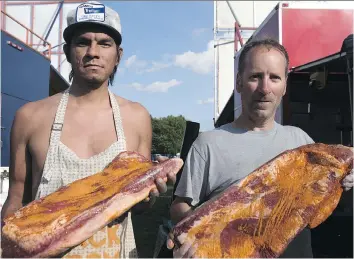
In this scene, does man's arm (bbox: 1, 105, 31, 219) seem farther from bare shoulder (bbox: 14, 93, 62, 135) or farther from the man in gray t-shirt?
the man in gray t-shirt

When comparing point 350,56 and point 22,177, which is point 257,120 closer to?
point 22,177

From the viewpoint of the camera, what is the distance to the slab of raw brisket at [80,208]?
1.79 meters

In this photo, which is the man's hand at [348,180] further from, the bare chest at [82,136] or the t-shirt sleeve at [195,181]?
the bare chest at [82,136]

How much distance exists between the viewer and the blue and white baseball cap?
218 centimetres

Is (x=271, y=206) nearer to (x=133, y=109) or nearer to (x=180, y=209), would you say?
(x=180, y=209)

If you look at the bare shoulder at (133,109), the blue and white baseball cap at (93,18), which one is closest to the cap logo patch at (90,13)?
the blue and white baseball cap at (93,18)

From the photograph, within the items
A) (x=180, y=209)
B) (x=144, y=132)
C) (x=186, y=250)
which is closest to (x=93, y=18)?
(x=144, y=132)

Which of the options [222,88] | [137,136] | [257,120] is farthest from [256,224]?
[222,88]

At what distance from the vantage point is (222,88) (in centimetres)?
1364

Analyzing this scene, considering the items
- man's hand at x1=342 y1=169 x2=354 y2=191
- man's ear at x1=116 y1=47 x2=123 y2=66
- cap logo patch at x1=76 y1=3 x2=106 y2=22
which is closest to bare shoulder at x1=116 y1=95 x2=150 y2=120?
man's ear at x1=116 y1=47 x2=123 y2=66

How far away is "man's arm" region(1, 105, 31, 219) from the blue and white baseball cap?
546mm

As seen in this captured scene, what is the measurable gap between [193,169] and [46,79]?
31.0 feet

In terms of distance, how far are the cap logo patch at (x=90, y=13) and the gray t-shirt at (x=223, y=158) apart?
35.5 inches

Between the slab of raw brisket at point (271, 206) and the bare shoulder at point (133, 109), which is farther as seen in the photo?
the bare shoulder at point (133, 109)
